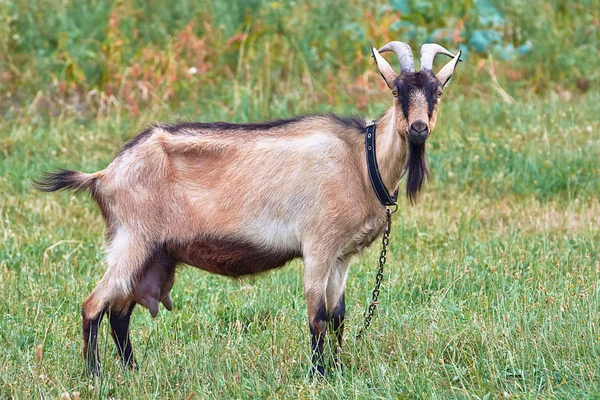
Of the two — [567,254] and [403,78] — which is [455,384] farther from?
[567,254]

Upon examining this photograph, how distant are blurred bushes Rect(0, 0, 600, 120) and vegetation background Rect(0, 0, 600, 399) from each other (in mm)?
30

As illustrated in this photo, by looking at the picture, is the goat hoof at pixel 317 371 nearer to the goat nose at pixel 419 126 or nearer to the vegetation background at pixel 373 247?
the vegetation background at pixel 373 247

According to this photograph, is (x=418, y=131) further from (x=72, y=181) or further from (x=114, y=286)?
(x=72, y=181)

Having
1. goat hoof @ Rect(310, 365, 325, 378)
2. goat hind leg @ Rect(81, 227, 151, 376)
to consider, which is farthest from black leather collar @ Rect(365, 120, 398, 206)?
goat hind leg @ Rect(81, 227, 151, 376)

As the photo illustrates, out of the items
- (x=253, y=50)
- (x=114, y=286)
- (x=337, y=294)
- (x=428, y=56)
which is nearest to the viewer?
(x=428, y=56)

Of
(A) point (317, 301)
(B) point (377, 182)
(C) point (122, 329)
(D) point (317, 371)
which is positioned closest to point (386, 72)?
(B) point (377, 182)

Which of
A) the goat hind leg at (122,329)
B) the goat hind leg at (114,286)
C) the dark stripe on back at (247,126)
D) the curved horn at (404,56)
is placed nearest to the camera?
the curved horn at (404,56)

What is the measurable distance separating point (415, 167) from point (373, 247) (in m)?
2.47

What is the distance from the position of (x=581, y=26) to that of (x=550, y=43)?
73 cm

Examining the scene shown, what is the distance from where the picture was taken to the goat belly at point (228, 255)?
5.39 meters

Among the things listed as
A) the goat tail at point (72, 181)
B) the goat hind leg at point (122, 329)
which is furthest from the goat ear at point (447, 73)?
the goat hind leg at point (122, 329)

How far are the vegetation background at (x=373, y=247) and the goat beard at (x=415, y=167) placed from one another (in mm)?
803

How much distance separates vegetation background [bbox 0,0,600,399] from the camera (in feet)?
16.2

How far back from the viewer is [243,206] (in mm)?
5426
